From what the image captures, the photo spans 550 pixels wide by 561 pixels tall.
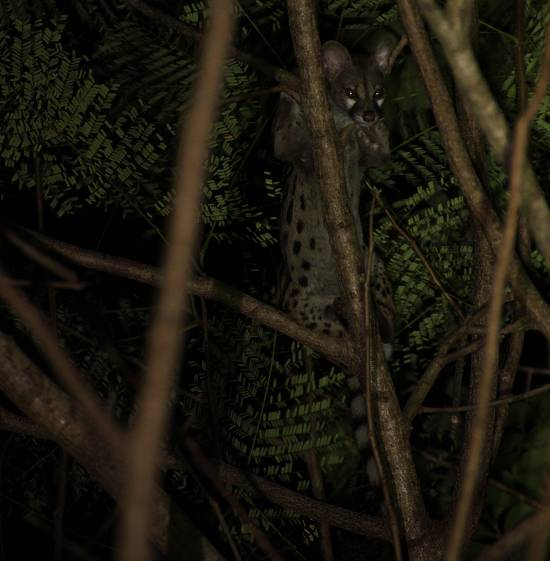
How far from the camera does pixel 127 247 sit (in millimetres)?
5234

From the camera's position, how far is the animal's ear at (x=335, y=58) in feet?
16.8

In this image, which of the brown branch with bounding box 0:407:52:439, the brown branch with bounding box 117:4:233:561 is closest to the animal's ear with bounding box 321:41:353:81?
the brown branch with bounding box 0:407:52:439

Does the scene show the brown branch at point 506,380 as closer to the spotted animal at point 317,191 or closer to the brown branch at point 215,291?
the brown branch at point 215,291

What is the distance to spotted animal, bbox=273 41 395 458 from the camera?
191 inches

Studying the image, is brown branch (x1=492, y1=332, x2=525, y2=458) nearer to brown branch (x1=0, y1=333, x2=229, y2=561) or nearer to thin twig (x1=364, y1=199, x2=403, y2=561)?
thin twig (x1=364, y1=199, x2=403, y2=561)

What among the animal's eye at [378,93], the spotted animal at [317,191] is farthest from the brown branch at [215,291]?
the animal's eye at [378,93]

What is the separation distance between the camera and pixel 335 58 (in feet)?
17.4

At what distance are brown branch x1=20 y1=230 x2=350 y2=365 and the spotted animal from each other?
1.44m

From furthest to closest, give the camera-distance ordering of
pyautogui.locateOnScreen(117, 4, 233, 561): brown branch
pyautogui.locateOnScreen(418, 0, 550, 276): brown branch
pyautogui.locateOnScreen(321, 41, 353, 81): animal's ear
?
pyautogui.locateOnScreen(321, 41, 353, 81): animal's ear, pyautogui.locateOnScreen(418, 0, 550, 276): brown branch, pyautogui.locateOnScreen(117, 4, 233, 561): brown branch

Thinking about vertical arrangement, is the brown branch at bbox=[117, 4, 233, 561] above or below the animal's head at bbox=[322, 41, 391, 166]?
below

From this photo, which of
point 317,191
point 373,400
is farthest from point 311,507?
point 317,191

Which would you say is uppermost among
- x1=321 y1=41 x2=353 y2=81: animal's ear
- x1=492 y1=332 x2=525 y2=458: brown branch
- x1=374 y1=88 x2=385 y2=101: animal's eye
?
x1=321 y1=41 x2=353 y2=81: animal's ear

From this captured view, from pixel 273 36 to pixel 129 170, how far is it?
1127 mm

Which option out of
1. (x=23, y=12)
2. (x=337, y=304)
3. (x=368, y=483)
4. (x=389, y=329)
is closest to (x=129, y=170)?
(x=23, y=12)
